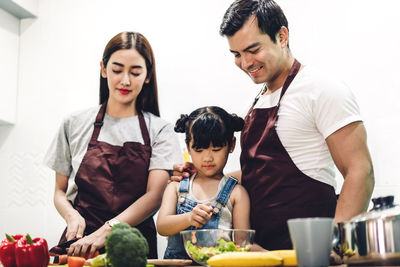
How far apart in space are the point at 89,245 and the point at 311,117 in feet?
3.20

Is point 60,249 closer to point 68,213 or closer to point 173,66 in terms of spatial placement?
point 68,213

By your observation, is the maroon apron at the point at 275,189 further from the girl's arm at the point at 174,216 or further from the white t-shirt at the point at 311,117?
the girl's arm at the point at 174,216

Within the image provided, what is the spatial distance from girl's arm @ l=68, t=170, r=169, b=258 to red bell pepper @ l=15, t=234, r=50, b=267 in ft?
1.13

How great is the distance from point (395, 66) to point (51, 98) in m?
2.00

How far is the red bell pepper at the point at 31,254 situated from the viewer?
140 centimetres

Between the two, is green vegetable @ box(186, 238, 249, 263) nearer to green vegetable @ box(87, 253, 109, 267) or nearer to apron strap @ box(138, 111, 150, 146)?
green vegetable @ box(87, 253, 109, 267)

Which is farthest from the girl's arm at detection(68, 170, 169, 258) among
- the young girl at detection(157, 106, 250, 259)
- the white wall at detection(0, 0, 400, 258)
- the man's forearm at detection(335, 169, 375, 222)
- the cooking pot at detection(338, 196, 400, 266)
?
the cooking pot at detection(338, 196, 400, 266)

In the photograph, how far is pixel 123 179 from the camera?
2.10 m

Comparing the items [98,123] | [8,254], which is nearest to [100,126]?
[98,123]

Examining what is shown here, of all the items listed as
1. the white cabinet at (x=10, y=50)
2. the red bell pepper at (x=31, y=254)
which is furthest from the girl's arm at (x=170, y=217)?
the white cabinet at (x=10, y=50)

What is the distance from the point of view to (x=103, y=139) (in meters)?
2.17

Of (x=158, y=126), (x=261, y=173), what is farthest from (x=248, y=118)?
(x=158, y=126)

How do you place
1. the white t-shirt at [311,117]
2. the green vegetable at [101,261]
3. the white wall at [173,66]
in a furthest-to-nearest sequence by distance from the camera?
the white wall at [173,66] → the white t-shirt at [311,117] → the green vegetable at [101,261]

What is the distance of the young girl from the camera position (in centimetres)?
175
